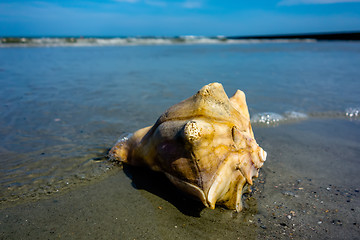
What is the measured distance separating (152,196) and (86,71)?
27.1ft

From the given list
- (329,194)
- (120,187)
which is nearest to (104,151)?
(120,187)

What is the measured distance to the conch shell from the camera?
219 cm

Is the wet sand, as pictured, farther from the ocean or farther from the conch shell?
the conch shell

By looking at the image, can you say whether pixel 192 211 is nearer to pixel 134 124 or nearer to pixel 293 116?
pixel 134 124

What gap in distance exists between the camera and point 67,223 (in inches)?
90.4

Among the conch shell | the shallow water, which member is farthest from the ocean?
the conch shell

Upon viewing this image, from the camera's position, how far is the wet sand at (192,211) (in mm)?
2197

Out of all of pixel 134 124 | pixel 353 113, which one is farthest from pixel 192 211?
pixel 353 113

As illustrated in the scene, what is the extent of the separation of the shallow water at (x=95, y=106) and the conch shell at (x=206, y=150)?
1107mm

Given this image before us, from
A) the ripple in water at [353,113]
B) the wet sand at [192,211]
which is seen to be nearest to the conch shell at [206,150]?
the wet sand at [192,211]

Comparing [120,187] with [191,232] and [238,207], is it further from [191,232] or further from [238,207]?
[238,207]

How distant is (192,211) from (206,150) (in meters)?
0.66

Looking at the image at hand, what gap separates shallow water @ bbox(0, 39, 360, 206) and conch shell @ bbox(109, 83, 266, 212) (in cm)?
111

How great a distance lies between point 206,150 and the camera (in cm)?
Result: 222
